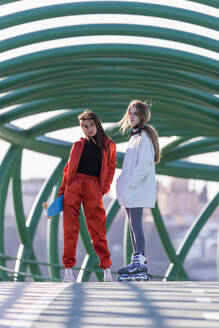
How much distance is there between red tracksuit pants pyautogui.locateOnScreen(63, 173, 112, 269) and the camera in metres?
8.83

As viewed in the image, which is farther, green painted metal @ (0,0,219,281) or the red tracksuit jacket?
green painted metal @ (0,0,219,281)

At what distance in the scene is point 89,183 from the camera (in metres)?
8.83

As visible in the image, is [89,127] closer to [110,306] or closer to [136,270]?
[136,270]

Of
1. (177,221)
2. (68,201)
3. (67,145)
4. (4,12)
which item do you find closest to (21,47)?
(4,12)

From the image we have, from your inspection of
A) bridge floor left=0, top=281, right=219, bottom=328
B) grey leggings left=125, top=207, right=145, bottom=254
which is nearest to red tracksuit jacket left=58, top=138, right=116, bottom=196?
grey leggings left=125, top=207, right=145, bottom=254

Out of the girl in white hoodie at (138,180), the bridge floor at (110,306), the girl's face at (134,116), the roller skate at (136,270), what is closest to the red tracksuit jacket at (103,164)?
the girl in white hoodie at (138,180)

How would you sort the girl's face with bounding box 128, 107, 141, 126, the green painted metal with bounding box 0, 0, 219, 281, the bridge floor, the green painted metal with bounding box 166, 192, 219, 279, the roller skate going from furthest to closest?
the green painted metal with bounding box 166, 192, 219, 279 < the green painted metal with bounding box 0, 0, 219, 281 < the girl's face with bounding box 128, 107, 141, 126 < the roller skate < the bridge floor

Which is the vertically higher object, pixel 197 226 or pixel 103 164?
pixel 197 226

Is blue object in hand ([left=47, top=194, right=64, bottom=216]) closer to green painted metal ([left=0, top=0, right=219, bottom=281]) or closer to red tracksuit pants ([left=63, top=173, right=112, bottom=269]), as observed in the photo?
red tracksuit pants ([left=63, top=173, right=112, bottom=269])

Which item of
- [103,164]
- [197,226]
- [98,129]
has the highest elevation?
[197,226]

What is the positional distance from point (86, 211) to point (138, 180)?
915mm

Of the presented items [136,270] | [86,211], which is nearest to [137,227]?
[136,270]

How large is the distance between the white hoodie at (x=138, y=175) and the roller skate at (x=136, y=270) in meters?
0.62

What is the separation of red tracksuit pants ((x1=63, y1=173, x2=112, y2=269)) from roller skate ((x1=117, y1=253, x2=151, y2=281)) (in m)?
0.48
